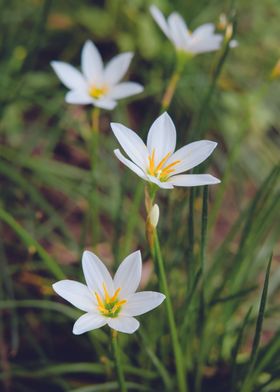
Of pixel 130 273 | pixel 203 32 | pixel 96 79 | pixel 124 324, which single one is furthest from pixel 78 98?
pixel 124 324

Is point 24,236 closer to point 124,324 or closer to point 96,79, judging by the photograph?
point 124,324

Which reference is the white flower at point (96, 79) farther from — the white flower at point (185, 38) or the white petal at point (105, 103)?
the white flower at point (185, 38)

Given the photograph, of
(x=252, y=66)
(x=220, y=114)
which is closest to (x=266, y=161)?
(x=220, y=114)

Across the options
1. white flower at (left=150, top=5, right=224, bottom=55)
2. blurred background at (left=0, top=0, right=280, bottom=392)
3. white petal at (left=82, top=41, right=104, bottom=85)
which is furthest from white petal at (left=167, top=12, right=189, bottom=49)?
white petal at (left=82, top=41, right=104, bottom=85)

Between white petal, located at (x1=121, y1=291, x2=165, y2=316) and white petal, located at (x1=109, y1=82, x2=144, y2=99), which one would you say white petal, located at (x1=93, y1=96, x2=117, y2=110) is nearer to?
white petal, located at (x1=109, y1=82, x2=144, y2=99)

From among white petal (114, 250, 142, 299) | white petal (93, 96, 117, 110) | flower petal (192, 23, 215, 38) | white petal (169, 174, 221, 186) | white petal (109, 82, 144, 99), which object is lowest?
white petal (114, 250, 142, 299)

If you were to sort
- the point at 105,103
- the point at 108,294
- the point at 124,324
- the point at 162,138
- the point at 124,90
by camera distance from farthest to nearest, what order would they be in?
the point at 124,90 → the point at 105,103 → the point at 162,138 → the point at 108,294 → the point at 124,324

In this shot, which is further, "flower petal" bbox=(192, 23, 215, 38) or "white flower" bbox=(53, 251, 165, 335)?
"flower petal" bbox=(192, 23, 215, 38)
